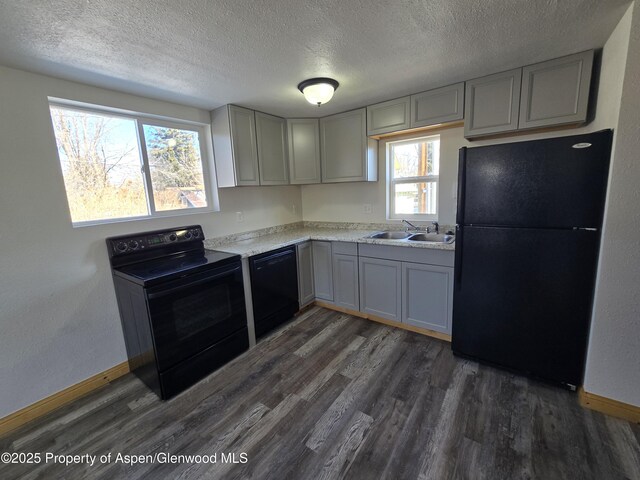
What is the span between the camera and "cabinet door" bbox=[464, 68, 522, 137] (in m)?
2.14

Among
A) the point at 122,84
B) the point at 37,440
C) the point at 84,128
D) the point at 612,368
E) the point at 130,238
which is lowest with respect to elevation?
the point at 37,440

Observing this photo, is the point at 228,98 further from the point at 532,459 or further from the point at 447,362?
the point at 532,459

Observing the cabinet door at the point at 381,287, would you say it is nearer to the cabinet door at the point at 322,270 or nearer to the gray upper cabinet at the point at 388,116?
the cabinet door at the point at 322,270

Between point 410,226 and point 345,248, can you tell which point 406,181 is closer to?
point 410,226

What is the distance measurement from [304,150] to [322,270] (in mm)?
1417

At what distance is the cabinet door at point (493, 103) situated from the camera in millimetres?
2143

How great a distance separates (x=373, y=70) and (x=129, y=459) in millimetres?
2868

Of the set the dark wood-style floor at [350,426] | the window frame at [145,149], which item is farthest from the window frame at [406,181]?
the window frame at [145,149]

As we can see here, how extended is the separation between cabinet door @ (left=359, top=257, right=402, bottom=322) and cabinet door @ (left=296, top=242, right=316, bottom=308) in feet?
2.04

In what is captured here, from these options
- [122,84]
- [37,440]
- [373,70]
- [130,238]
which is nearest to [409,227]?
[373,70]

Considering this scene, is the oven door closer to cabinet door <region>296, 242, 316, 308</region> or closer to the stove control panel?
the stove control panel

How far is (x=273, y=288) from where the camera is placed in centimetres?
279

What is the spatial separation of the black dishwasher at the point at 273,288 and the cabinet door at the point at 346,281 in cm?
44

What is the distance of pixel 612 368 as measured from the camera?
1.68 metres
